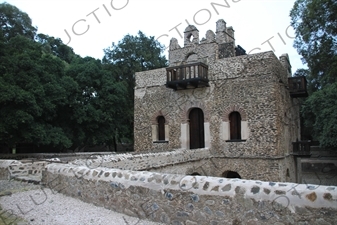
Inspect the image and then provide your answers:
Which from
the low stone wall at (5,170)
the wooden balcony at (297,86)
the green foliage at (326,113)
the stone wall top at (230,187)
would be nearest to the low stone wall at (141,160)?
the stone wall top at (230,187)

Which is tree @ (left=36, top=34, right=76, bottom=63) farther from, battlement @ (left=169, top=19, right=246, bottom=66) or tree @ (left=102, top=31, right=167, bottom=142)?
battlement @ (left=169, top=19, right=246, bottom=66)

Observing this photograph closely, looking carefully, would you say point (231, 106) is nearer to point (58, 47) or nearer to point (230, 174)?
point (230, 174)

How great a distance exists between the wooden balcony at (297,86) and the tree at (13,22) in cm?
2212

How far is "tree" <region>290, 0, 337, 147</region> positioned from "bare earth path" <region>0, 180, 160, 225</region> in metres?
12.7

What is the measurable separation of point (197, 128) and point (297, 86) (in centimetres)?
608

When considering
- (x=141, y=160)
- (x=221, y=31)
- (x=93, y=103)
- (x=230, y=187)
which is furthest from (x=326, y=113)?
(x=230, y=187)

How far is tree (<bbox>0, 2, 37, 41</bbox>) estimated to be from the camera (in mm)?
25014

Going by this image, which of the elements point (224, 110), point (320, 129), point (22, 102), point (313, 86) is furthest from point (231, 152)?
point (313, 86)

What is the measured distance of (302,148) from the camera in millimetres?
15602

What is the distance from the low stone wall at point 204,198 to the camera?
142 inches

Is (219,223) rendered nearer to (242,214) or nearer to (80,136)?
(242,214)

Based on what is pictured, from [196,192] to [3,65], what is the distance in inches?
543

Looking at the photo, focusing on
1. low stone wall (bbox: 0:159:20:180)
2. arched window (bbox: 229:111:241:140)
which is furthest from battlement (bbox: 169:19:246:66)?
low stone wall (bbox: 0:159:20:180)

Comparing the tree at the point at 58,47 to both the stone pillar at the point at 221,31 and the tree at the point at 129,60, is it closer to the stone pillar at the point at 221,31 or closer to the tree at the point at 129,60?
the tree at the point at 129,60
